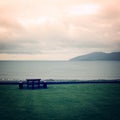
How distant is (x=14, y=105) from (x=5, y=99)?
5.69ft

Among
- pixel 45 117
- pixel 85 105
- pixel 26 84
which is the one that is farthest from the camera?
pixel 26 84

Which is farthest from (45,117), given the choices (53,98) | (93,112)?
(53,98)

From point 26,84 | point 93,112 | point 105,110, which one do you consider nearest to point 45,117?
point 93,112

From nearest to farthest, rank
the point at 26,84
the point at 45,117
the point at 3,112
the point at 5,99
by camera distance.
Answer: the point at 45,117 < the point at 3,112 < the point at 5,99 < the point at 26,84

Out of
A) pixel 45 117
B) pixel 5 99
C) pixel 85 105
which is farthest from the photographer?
pixel 5 99

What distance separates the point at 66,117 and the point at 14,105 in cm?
351

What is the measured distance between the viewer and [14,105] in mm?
11977

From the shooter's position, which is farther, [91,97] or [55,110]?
[91,97]

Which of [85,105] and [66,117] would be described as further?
[85,105]

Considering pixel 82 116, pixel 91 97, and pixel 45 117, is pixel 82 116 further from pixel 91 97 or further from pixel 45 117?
pixel 91 97

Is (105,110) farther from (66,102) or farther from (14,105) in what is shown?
(14,105)

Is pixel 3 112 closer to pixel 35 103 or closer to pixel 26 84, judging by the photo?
pixel 35 103

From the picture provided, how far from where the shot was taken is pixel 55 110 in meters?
10.9

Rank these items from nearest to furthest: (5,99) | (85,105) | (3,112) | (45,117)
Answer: (45,117) → (3,112) → (85,105) → (5,99)
